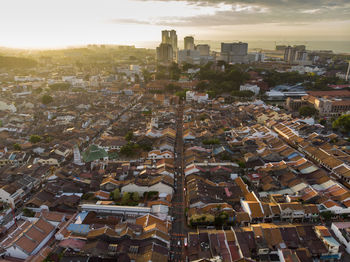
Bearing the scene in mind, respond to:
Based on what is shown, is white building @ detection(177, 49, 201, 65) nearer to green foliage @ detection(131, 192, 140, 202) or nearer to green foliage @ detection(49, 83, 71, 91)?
green foliage @ detection(49, 83, 71, 91)

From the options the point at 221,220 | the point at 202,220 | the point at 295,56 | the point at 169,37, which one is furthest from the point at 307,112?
the point at 169,37

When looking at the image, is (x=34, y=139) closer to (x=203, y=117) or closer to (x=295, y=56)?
(x=203, y=117)

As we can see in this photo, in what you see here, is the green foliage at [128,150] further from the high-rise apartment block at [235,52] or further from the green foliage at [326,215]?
the high-rise apartment block at [235,52]

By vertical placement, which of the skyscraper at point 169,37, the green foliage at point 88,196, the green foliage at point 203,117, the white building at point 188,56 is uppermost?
the skyscraper at point 169,37

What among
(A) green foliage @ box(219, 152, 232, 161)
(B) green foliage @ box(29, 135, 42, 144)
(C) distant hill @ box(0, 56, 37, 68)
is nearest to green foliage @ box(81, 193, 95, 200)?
(A) green foliage @ box(219, 152, 232, 161)

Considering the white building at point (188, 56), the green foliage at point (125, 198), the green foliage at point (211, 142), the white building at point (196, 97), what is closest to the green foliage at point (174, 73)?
the white building at point (196, 97)

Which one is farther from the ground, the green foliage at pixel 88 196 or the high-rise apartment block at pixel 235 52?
the high-rise apartment block at pixel 235 52

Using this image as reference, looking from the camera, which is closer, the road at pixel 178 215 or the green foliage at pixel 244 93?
the road at pixel 178 215

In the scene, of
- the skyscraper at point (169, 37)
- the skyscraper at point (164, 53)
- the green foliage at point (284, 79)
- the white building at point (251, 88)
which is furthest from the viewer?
the skyscraper at point (169, 37)

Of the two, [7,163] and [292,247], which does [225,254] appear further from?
[7,163]

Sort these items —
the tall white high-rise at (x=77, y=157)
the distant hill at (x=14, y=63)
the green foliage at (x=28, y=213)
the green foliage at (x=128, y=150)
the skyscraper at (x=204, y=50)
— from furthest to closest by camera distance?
the skyscraper at (x=204, y=50) < the distant hill at (x=14, y=63) < the green foliage at (x=128, y=150) < the tall white high-rise at (x=77, y=157) < the green foliage at (x=28, y=213)

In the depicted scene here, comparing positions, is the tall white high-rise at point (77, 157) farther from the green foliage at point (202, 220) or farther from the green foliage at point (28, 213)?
the green foliage at point (202, 220)
